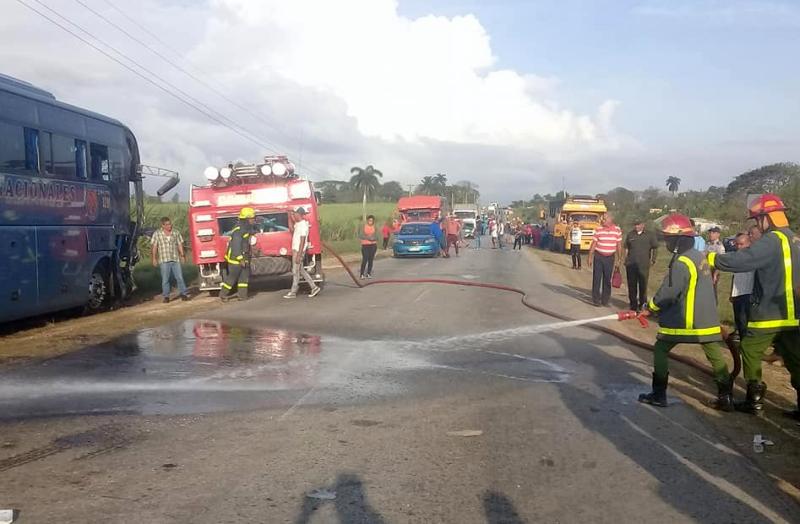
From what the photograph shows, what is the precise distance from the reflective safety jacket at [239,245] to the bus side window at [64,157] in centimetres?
337

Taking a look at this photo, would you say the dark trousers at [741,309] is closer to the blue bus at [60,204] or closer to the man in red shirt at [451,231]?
the blue bus at [60,204]

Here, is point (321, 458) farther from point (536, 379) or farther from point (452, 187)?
point (452, 187)

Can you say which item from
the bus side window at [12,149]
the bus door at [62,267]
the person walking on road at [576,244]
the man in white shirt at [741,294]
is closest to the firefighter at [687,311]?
the man in white shirt at [741,294]

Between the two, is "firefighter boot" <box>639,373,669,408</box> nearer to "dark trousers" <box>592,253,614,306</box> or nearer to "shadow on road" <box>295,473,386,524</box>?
"shadow on road" <box>295,473,386,524</box>

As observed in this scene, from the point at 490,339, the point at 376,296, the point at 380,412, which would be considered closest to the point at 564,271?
the point at 376,296

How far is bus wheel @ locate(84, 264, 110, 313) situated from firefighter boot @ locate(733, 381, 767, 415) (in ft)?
37.5

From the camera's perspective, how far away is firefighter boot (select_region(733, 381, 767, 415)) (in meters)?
7.01

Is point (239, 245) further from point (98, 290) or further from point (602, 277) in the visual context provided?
point (602, 277)

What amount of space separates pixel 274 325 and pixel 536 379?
5.33 meters

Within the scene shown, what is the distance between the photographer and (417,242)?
31844 mm

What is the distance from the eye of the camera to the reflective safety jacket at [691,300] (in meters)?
6.83

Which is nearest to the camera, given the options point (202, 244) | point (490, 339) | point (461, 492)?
point (461, 492)

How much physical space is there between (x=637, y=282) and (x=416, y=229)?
62.0ft

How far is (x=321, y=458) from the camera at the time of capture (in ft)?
17.8
